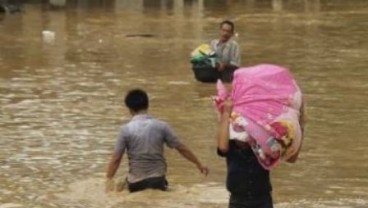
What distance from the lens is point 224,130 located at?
6.02m

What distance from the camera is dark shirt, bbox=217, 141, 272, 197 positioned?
6125 mm

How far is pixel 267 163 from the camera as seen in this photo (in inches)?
240

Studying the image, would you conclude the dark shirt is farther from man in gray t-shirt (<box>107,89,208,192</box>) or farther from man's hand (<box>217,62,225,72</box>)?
man's hand (<box>217,62,225,72</box>)

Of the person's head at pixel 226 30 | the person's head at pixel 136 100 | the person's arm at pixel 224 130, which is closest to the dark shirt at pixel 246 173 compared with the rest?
the person's arm at pixel 224 130

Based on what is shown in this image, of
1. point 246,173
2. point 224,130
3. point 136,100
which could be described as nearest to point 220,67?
point 136,100

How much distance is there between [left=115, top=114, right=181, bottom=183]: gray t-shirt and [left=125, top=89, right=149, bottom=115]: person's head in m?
0.13

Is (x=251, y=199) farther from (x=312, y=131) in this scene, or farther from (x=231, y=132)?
(x=312, y=131)

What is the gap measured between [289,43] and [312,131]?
12749 mm

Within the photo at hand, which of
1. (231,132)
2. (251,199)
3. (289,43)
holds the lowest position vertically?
(289,43)

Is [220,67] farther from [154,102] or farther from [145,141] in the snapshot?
[145,141]

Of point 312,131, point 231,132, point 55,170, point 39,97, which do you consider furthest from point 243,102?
point 39,97

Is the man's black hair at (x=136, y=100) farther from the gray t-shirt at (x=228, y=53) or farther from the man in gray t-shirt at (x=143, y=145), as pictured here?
the gray t-shirt at (x=228, y=53)

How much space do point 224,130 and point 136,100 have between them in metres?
2.74

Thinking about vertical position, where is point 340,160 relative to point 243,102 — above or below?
below
